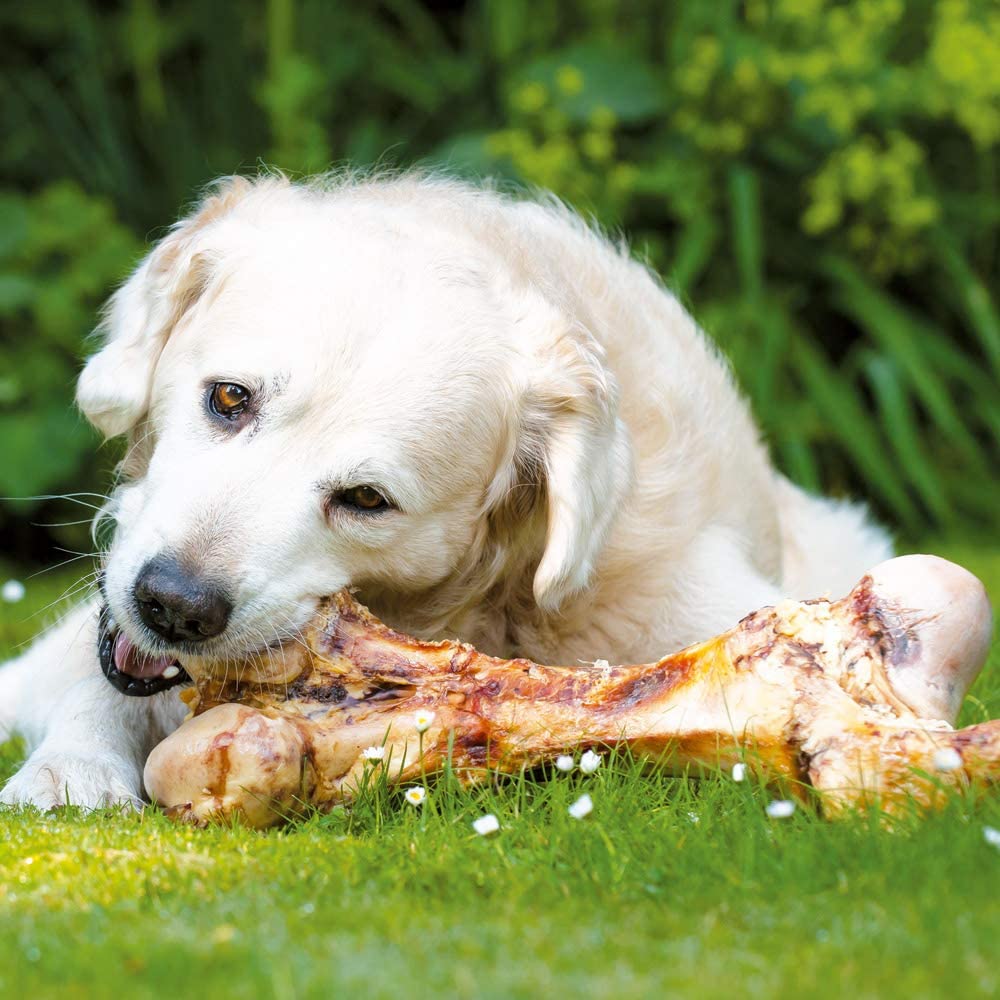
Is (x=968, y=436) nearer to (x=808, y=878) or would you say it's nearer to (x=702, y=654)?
(x=702, y=654)

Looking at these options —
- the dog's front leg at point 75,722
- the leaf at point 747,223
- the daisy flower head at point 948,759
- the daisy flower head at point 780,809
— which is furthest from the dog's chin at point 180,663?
the leaf at point 747,223

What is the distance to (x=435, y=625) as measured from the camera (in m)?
3.14

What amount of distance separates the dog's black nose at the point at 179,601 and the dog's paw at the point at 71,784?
14.2 inches

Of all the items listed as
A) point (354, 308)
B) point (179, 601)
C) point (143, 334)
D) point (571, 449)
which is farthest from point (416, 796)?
point (143, 334)

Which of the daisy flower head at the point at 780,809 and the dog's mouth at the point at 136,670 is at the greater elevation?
the daisy flower head at the point at 780,809

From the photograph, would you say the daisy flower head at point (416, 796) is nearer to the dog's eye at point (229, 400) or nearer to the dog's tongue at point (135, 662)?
the dog's tongue at point (135, 662)

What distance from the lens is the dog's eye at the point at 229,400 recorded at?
2.80 metres

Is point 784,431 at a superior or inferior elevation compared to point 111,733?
inferior

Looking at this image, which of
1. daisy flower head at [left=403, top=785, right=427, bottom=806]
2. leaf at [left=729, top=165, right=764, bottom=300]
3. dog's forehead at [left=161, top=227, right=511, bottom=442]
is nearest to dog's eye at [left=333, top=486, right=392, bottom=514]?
dog's forehead at [left=161, top=227, right=511, bottom=442]

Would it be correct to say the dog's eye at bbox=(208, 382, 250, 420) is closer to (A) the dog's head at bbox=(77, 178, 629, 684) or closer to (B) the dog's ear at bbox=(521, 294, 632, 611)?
(A) the dog's head at bbox=(77, 178, 629, 684)

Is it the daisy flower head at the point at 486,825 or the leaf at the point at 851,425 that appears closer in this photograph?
the daisy flower head at the point at 486,825

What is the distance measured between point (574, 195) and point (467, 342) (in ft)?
12.2

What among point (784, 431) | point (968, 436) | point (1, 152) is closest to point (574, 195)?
point (784, 431)

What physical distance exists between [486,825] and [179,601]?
68cm
